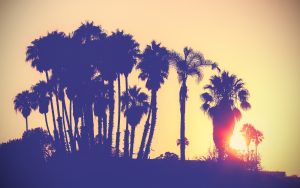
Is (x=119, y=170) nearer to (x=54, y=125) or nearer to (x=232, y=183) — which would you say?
(x=232, y=183)

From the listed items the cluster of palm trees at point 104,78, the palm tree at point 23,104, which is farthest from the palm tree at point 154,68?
the palm tree at point 23,104

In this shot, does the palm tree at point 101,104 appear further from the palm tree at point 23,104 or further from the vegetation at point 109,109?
the palm tree at point 23,104

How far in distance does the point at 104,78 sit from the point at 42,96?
14.4m

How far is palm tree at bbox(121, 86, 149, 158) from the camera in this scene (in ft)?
286

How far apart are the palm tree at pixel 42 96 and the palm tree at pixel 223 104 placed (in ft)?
82.4

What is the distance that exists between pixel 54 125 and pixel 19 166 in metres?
20.5

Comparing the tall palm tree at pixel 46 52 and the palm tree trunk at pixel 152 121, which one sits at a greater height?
the tall palm tree at pixel 46 52

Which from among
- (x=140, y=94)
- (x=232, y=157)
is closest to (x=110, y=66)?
(x=140, y=94)

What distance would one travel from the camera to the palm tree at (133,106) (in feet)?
286

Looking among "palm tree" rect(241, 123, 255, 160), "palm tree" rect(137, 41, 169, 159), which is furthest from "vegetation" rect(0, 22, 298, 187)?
"palm tree" rect(241, 123, 255, 160)

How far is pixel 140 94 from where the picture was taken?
293ft

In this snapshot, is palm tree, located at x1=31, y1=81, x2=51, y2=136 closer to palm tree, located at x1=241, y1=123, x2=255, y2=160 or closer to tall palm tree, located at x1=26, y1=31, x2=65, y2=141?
tall palm tree, located at x1=26, y1=31, x2=65, y2=141

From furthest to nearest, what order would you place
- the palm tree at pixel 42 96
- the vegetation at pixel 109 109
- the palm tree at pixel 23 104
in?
the palm tree at pixel 23 104
the palm tree at pixel 42 96
the vegetation at pixel 109 109

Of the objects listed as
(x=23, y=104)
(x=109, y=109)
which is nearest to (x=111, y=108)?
(x=109, y=109)
